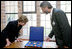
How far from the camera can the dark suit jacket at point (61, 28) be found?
174 centimetres

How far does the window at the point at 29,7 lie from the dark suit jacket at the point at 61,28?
243 cm

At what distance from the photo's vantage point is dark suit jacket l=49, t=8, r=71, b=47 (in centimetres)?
174

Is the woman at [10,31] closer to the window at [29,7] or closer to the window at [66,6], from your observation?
the window at [29,7]

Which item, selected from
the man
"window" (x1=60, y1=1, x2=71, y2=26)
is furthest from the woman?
"window" (x1=60, y1=1, x2=71, y2=26)

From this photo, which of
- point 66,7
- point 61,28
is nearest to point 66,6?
point 66,7

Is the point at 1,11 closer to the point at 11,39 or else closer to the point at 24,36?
the point at 24,36

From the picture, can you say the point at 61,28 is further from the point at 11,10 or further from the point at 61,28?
the point at 11,10

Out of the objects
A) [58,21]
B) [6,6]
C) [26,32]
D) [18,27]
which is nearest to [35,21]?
[26,32]

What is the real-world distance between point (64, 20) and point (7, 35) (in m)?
1.18

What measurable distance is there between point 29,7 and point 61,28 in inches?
106

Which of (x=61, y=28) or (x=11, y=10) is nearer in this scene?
(x=61, y=28)

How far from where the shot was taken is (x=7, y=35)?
8.05ft

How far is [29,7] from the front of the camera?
14.1ft

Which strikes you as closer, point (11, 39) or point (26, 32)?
point (11, 39)
